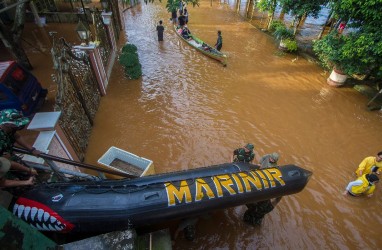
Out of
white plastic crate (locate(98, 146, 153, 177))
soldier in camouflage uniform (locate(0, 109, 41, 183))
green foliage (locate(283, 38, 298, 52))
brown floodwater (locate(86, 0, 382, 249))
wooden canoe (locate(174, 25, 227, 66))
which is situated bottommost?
brown floodwater (locate(86, 0, 382, 249))

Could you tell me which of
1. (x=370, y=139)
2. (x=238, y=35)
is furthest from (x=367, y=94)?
(x=238, y=35)

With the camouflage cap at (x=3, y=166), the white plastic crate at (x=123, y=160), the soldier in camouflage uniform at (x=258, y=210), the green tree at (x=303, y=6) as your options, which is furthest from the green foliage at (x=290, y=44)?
the camouflage cap at (x=3, y=166)

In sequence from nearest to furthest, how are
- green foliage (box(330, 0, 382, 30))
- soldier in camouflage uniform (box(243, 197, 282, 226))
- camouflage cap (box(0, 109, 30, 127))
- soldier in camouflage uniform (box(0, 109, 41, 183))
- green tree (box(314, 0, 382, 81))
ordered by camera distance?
soldier in camouflage uniform (box(0, 109, 41, 183)) < camouflage cap (box(0, 109, 30, 127)) < soldier in camouflage uniform (box(243, 197, 282, 226)) < green foliage (box(330, 0, 382, 30)) < green tree (box(314, 0, 382, 81))

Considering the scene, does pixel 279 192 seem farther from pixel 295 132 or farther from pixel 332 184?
pixel 295 132

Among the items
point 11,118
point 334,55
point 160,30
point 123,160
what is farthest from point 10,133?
point 160,30

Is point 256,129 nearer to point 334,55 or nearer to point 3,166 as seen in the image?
point 334,55

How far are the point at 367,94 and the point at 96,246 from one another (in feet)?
38.1

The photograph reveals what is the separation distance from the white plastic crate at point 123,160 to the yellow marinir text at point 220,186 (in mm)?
2110

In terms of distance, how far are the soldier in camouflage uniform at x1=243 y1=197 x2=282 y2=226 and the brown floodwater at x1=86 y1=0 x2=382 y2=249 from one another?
221 millimetres

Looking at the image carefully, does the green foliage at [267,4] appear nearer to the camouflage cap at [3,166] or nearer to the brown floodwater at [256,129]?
the brown floodwater at [256,129]

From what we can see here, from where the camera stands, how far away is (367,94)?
9719 millimetres

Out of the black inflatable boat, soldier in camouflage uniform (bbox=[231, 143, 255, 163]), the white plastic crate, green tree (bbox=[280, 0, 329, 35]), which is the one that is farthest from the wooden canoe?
the black inflatable boat

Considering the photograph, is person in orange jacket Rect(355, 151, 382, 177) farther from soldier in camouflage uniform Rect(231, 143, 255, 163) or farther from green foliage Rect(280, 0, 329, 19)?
green foliage Rect(280, 0, 329, 19)

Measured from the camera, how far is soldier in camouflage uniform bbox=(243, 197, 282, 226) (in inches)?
180
